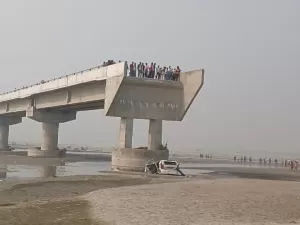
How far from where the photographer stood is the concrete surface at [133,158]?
3969cm

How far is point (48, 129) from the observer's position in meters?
66.6

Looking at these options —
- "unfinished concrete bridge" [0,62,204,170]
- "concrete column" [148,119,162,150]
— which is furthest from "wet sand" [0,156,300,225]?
"concrete column" [148,119,162,150]

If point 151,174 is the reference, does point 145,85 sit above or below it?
above

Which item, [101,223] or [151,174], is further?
[151,174]

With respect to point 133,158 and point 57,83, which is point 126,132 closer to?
point 133,158

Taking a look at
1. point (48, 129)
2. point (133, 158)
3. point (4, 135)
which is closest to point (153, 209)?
point (133, 158)

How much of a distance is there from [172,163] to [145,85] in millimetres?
7988

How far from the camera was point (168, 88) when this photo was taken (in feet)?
139

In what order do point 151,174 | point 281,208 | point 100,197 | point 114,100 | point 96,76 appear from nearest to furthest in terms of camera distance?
point 281,208 < point 100,197 < point 151,174 < point 114,100 < point 96,76

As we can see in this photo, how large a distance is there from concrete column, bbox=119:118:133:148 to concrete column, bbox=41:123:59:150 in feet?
88.6

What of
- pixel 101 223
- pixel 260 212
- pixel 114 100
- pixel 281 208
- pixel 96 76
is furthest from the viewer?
pixel 96 76

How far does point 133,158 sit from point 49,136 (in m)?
29.3

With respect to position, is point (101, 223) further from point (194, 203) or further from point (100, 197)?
point (100, 197)

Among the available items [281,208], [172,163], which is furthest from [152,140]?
[281,208]
